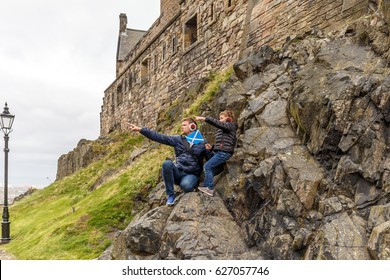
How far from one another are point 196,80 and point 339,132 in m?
11.3

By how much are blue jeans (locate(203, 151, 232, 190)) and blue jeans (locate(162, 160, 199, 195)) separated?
0.25m

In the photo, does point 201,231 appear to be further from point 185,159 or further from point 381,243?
point 381,243

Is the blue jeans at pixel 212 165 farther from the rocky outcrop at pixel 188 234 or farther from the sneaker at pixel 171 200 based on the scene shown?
the sneaker at pixel 171 200

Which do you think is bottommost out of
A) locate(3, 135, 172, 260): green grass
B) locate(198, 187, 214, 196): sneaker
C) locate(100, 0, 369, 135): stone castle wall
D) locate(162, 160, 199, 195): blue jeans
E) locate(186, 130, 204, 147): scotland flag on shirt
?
locate(3, 135, 172, 260): green grass

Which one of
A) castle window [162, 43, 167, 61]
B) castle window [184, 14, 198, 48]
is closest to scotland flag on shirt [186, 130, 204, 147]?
castle window [184, 14, 198, 48]

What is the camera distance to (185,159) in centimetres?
659

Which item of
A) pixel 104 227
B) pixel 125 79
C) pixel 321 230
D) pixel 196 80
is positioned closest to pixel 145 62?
pixel 125 79

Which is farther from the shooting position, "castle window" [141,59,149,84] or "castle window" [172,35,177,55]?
"castle window" [141,59,149,84]

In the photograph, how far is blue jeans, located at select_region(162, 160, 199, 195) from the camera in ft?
20.6

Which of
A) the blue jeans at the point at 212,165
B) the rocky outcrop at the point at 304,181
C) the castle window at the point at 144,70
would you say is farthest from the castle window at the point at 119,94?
the blue jeans at the point at 212,165

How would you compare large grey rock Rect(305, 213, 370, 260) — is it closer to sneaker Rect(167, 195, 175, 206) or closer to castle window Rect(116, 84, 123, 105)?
sneaker Rect(167, 195, 175, 206)

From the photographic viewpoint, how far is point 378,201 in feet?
14.5

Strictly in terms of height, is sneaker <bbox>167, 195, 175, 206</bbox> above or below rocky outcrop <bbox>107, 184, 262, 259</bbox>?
above

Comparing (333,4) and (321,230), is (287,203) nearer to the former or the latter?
(321,230)
